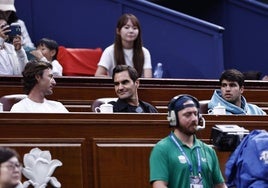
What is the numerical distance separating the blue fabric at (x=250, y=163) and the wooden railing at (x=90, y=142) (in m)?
0.99

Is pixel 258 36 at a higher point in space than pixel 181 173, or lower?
higher

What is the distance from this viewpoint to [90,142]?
8.13 metres

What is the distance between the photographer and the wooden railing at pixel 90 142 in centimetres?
799

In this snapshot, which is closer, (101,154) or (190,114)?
(190,114)

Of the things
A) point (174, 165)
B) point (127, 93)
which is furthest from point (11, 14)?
point (174, 165)

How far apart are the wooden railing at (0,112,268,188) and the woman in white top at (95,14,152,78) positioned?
1.78 meters

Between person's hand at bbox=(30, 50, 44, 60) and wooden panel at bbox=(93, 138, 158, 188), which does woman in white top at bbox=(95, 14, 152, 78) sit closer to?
person's hand at bbox=(30, 50, 44, 60)

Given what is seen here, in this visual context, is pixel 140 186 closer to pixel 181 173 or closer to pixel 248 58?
pixel 181 173

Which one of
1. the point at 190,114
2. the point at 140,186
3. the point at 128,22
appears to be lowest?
the point at 140,186

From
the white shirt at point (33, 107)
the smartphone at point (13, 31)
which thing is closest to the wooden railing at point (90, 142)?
the white shirt at point (33, 107)

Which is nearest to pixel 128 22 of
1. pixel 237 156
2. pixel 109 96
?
pixel 109 96

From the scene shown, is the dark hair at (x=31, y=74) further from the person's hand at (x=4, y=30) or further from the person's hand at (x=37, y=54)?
the person's hand at (x=37, y=54)

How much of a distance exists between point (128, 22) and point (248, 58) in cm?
326

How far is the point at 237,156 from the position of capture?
7273 millimetres
